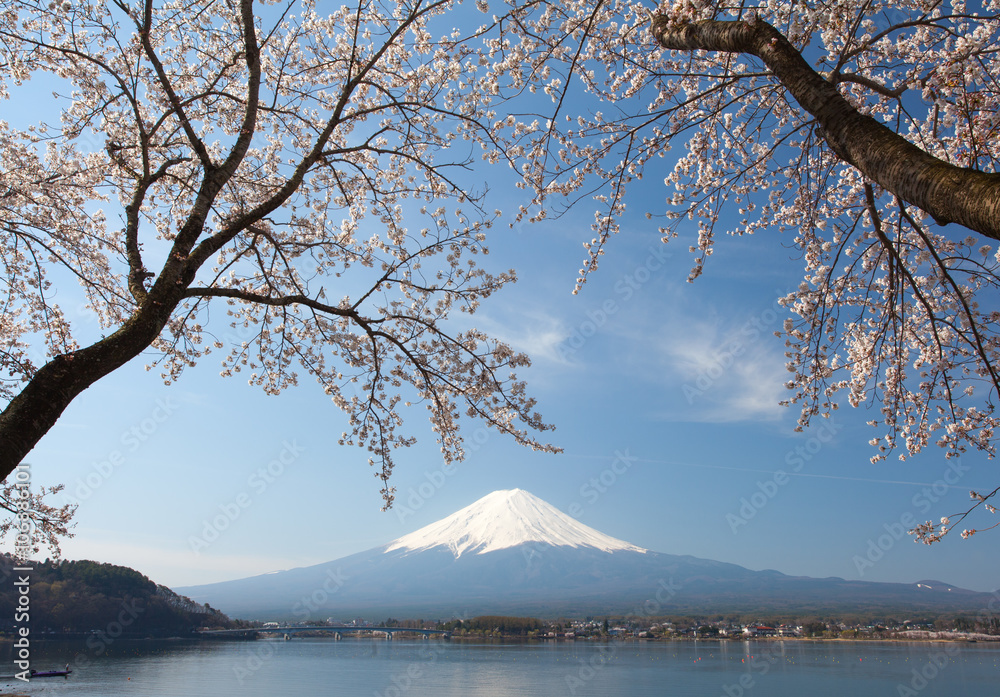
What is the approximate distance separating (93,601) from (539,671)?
1262 inches

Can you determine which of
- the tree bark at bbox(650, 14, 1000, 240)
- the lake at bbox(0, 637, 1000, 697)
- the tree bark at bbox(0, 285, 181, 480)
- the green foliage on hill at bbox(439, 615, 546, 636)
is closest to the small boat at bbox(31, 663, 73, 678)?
the lake at bbox(0, 637, 1000, 697)

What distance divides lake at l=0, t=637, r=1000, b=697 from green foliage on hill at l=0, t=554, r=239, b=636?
2477 mm

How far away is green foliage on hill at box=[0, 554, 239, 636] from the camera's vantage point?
111 ft

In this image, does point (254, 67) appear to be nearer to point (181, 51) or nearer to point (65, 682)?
point (181, 51)

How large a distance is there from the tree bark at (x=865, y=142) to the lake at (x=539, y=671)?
29507mm

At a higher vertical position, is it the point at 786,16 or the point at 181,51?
the point at 181,51

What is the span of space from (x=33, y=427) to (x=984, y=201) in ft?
11.5

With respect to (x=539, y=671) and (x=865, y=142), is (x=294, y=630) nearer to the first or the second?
(x=539, y=671)

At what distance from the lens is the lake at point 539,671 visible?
86.4ft

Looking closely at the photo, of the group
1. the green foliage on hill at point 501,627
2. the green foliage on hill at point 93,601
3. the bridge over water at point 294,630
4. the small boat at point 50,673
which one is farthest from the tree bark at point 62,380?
the green foliage on hill at point 501,627

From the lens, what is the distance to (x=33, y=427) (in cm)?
216

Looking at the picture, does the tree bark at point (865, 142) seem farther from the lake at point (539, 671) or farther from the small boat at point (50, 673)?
the small boat at point (50, 673)

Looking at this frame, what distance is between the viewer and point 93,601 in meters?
36.6

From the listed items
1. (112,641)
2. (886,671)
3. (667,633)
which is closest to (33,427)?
(886,671)
